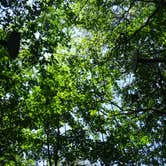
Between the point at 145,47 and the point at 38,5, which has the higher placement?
the point at 145,47

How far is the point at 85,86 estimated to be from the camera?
32656 mm

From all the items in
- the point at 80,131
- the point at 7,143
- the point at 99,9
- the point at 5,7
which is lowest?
the point at 7,143

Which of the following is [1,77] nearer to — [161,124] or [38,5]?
[38,5]

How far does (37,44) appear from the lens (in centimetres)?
1255

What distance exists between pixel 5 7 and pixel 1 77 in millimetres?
4257

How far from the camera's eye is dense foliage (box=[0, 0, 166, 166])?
14867 mm

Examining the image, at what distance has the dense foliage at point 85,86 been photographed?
585 inches

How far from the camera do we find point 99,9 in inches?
785

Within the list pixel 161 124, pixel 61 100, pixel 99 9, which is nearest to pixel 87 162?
pixel 61 100

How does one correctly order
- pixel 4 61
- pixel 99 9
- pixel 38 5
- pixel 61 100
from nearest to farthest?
pixel 38 5
pixel 4 61
pixel 99 9
pixel 61 100

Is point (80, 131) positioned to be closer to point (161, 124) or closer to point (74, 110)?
point (74, 110)

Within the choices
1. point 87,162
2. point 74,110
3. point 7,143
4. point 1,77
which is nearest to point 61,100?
point 74,110

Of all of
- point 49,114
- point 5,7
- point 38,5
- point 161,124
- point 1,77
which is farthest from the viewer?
point 49,114

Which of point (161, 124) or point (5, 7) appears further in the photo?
point (161, 124)
